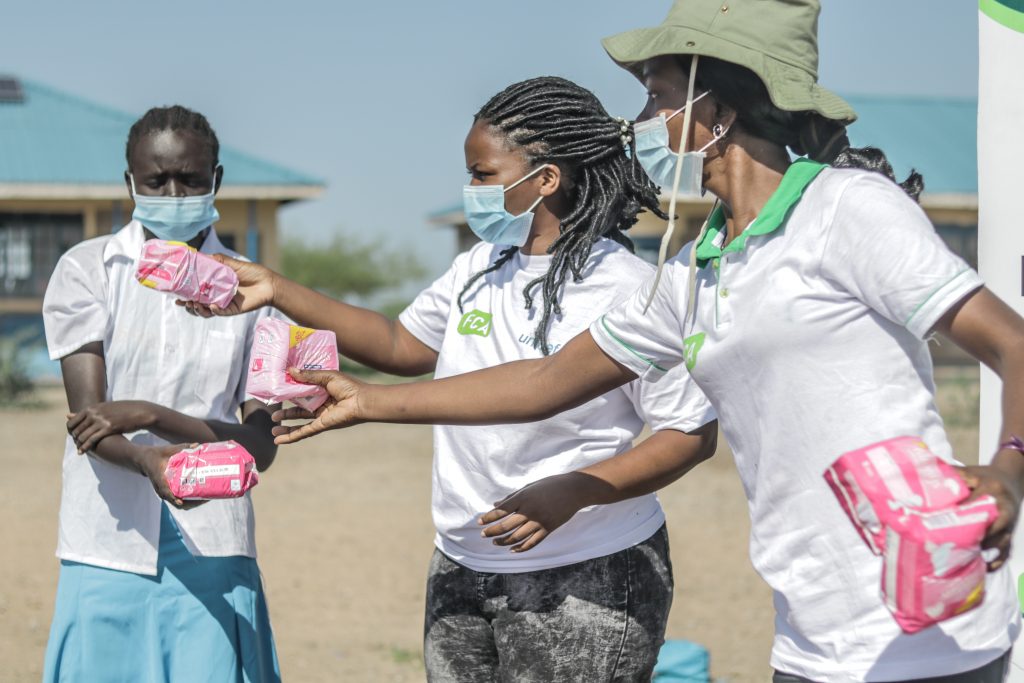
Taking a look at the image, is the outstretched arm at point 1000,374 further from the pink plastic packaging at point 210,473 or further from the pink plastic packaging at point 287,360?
the pink plastic packaging at point 210,473

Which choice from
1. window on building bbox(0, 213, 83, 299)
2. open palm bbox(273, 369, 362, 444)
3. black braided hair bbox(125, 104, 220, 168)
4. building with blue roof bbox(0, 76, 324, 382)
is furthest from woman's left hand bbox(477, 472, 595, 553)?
window on building bbox(0, 213, 83, 299)

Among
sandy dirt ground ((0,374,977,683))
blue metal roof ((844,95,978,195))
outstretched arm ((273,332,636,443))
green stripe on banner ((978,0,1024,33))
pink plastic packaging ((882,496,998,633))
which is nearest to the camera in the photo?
pink plastic packaging ((882,496,998,633))

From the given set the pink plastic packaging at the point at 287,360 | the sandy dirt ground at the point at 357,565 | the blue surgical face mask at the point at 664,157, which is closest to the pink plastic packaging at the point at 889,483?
the blue surgical face mask at the point at 664,157

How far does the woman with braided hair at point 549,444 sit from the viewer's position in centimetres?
285

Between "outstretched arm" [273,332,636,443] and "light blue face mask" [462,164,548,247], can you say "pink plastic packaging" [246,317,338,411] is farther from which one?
"light blue face mask" [462,164,548,247]

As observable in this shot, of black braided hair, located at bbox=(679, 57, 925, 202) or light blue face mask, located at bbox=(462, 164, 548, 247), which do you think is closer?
black braided hair, located at bbox=(679, 57, 925, 202)

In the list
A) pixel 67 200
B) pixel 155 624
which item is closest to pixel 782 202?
pixel 155 624

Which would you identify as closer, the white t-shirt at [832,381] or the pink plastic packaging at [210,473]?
the white t-shirt at [832,381]

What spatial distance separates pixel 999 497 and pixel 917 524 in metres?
0.13

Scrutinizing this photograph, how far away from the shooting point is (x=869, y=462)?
6.23ft

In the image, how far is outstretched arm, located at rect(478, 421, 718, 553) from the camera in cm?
271

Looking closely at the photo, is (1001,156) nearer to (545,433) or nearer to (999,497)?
(545,433)

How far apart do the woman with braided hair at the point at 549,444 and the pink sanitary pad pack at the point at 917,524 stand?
3.02 feet

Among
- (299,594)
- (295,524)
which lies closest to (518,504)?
(299,594)
